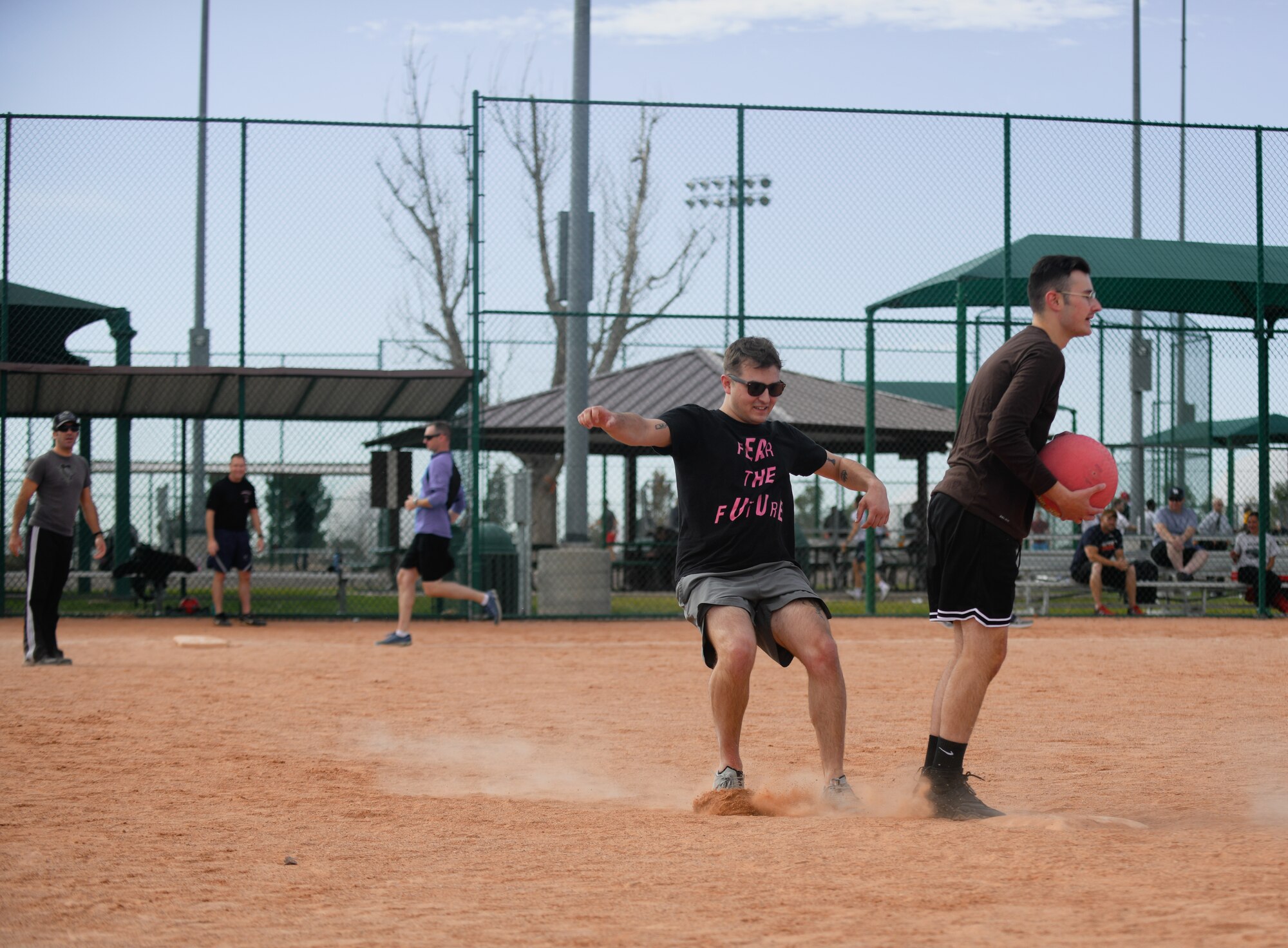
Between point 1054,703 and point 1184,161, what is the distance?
30.3 ft

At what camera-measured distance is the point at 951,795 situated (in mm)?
4508

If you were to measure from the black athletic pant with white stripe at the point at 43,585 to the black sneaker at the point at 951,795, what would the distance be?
279 inches

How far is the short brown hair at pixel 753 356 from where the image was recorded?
4859 mm

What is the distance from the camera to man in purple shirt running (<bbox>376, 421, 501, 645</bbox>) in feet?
37.2

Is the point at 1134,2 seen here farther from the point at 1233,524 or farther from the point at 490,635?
the point at 490,635

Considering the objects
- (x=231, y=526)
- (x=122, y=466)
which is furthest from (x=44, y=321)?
(x=231, y=526)

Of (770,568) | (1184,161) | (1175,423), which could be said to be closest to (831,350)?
(1175,423)

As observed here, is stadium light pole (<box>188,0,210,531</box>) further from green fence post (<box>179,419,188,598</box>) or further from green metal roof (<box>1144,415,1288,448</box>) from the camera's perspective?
green metal roof (<box>1144,415,1288,448</box>)

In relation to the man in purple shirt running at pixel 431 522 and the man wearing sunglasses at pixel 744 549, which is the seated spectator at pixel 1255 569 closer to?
the man in purple shirt running at pixel 431 522

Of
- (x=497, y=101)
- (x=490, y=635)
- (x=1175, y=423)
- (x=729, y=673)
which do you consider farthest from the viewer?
(x=1175, y=423)

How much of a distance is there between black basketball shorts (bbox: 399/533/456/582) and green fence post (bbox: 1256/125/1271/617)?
8.92 m

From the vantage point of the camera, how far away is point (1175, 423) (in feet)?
70.0

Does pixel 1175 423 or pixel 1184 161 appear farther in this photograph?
pixel 1175 423

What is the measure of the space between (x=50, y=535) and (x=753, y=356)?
21.9ft
